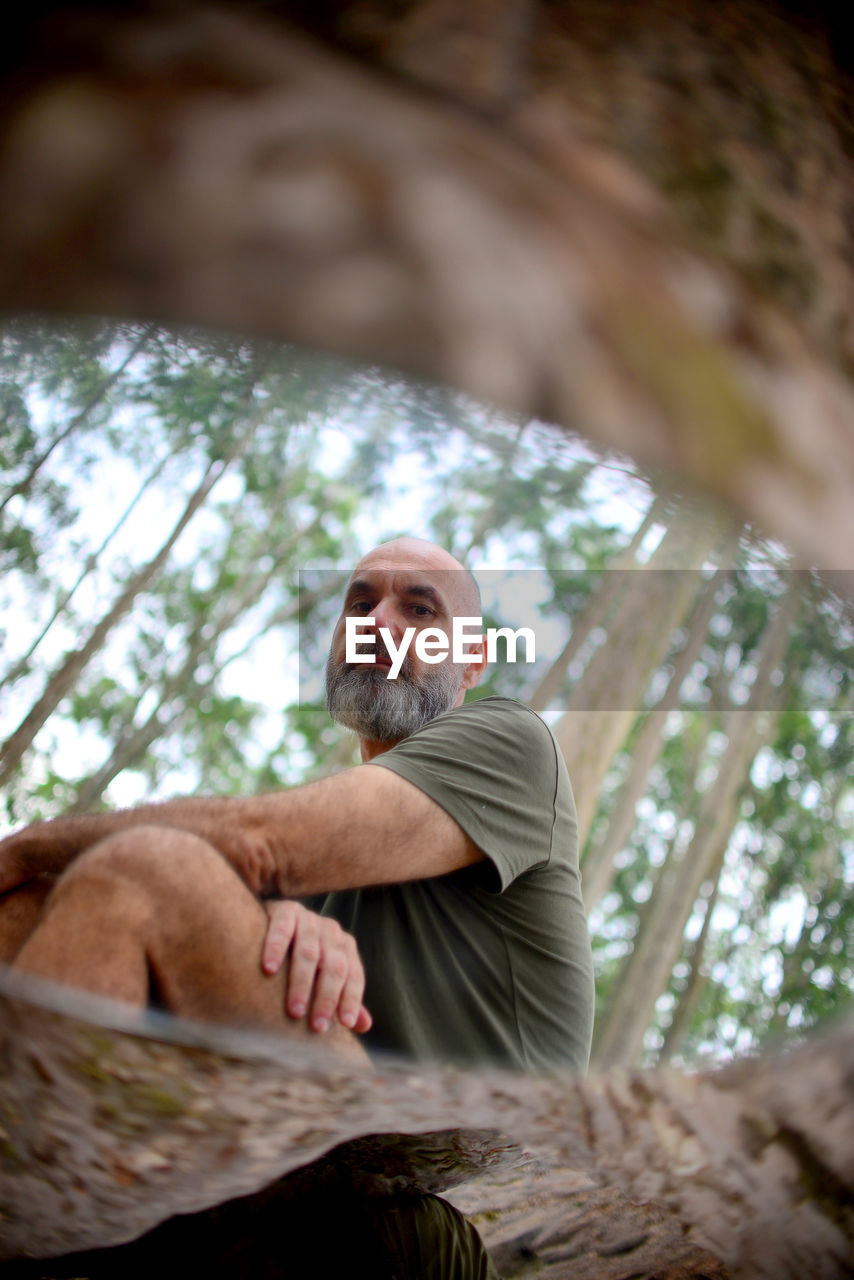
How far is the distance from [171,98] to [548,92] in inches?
8.9

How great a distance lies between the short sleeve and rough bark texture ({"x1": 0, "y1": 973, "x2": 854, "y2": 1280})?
0.72 feet

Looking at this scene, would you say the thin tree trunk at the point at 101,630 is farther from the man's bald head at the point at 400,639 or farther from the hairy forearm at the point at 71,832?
the hairy forearm at the point at 71,832

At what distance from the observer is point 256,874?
81 cm

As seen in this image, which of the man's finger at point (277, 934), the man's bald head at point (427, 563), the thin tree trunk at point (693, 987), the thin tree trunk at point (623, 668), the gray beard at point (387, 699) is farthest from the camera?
the thin tree trunk at point (693, 987)

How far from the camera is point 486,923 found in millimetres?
946

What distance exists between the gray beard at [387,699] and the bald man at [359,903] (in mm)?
258

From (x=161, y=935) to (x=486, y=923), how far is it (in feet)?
1.16

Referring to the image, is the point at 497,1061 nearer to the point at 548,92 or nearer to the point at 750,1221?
the point at 750,1221

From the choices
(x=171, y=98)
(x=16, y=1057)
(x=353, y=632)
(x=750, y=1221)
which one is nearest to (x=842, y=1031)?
(x=750, y=1221)

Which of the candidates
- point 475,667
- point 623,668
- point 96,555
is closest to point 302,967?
point 475,667

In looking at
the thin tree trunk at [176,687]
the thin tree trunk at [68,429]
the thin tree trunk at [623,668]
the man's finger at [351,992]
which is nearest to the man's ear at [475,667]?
the man's finger at [351,992]

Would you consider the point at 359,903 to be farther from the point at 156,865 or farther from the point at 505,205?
the point at 505,205

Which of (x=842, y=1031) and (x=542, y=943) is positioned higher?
(x=842, y=1031)

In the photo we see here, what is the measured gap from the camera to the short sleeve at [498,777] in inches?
35.0
